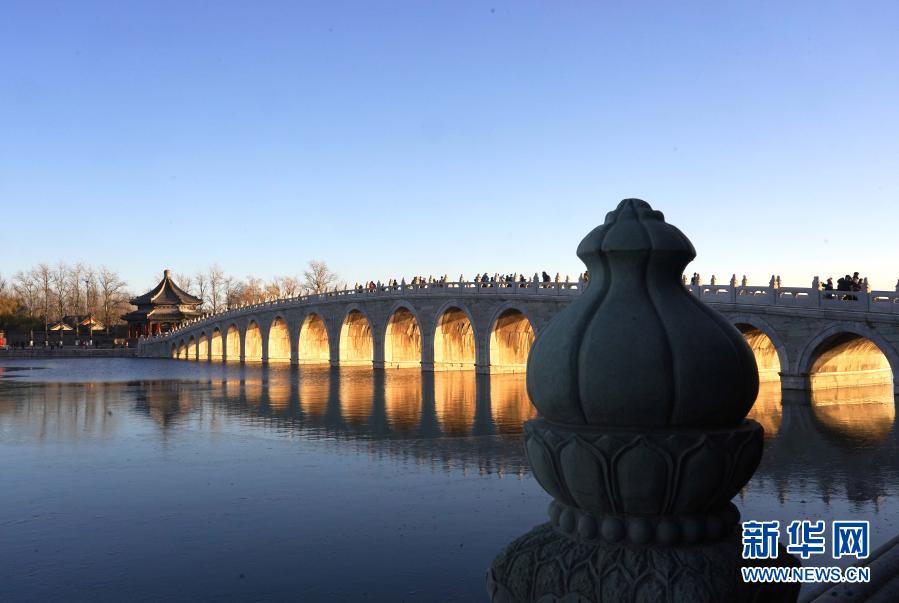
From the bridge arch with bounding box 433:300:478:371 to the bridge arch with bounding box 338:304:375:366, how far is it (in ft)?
27.0

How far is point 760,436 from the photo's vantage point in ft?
9.27

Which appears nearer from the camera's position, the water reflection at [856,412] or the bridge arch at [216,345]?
the water reflection at [856,412]

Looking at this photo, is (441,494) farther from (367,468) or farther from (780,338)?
(780,338)

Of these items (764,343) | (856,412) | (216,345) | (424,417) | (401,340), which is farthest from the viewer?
(216,345)

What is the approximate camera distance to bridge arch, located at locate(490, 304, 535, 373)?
107 ft

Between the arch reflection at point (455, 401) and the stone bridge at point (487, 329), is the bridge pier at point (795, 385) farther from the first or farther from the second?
the arch reflection at point (455, 401)

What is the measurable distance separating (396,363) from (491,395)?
19.0 meters

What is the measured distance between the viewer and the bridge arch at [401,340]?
40513mm

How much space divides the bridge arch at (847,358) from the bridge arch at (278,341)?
3852cm

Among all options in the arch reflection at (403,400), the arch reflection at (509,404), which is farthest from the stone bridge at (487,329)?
the arch reflection at (403,400)

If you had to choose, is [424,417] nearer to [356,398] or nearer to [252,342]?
[356,398]

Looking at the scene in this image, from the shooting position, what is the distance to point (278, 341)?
55.6 meters

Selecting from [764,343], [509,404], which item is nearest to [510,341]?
[764,343]

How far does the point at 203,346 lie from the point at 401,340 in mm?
30712
